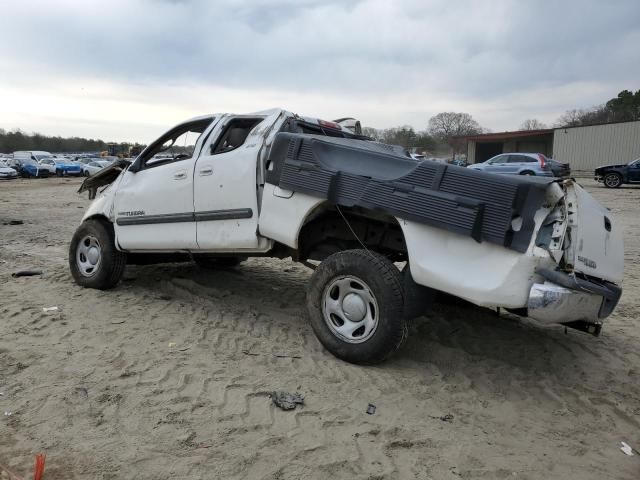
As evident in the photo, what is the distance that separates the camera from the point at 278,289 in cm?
612

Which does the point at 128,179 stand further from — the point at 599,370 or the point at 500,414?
the point at 599,370

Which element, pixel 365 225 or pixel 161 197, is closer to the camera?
pixel 365 225

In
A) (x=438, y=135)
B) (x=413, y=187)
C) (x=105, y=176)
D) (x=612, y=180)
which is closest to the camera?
(x=413, y=187)

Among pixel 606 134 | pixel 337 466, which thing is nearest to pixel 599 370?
pixel 337 466

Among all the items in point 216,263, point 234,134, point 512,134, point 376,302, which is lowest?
point 216,263

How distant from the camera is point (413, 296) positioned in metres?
3.74

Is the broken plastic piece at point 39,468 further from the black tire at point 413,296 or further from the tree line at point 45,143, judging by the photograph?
the tree line at point 45,143

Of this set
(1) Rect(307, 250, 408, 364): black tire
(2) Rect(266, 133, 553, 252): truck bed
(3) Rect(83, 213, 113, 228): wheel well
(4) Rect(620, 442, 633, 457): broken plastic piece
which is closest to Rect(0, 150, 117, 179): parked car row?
(3) Rect(83, 213, 113, 228): wheel well

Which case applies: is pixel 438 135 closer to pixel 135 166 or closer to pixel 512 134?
pixel 512 134

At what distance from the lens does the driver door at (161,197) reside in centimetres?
511

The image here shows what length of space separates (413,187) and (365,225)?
83cm

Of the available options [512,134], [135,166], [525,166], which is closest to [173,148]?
[135,166]

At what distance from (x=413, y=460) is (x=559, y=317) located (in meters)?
1.33

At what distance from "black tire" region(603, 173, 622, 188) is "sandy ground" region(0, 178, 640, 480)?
18.7 m
